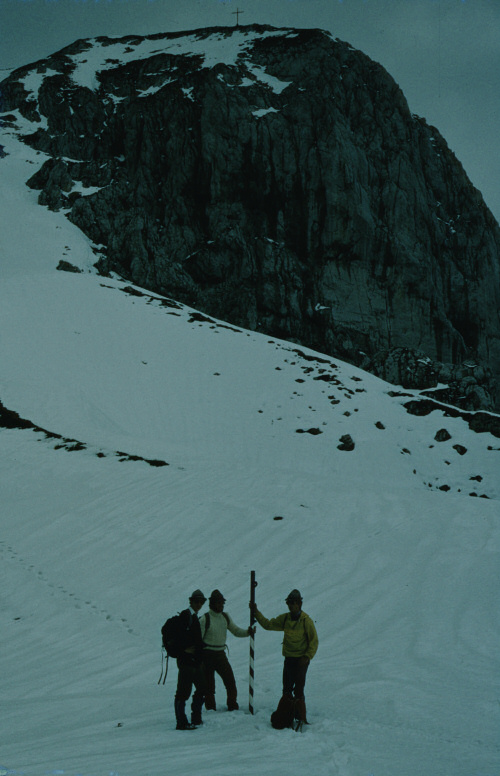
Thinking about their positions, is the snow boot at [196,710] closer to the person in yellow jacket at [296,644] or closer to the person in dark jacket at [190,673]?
the person in dark jacket at [190,673]

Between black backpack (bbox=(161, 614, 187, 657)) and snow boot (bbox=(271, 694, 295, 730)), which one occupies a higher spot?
black backpack (bbox=(161, 614, 187, 657))

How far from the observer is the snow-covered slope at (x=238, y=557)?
544 centimetres

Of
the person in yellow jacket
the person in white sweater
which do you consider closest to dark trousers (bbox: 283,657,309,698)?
the person in yellow jacket

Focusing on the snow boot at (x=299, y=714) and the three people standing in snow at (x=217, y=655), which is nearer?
the snow boot at (x=299, y=714)

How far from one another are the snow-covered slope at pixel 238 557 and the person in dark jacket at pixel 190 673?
265mm

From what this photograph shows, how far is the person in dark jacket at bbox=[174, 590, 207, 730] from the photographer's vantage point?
5809 mm

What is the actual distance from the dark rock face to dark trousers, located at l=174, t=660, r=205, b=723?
56186mm

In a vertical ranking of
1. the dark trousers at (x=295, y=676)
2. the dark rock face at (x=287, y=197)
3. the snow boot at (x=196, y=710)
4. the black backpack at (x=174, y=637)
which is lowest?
the snow boot at (x=196, y=710)

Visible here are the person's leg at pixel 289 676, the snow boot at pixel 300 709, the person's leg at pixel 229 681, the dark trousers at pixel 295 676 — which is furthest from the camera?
the person's leg at pixel 229 681

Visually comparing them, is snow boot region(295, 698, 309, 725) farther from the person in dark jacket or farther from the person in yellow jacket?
the person in dark jacket

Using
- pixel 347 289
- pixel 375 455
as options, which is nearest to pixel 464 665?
pixel 375 455

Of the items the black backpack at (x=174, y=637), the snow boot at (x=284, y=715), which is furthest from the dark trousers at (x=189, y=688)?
the snow boot at (x=284, y=715)

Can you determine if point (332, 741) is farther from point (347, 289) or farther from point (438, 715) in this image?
point (347, 289)

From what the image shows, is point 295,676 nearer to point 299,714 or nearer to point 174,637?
point 299,714
